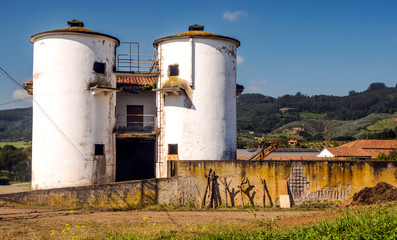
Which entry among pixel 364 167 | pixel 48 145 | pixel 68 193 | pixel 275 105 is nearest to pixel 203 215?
pixel 68 193

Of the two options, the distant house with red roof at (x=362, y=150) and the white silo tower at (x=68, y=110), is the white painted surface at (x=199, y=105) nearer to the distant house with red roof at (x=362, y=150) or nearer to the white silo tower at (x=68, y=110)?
the white silo tower at (x=68, y=110)

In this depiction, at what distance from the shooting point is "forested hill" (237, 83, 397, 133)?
129738 millimetres

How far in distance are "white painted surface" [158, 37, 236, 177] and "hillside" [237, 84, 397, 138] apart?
83.9m

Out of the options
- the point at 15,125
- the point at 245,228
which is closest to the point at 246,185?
the point at 245,228

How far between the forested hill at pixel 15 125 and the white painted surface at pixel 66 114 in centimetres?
8699

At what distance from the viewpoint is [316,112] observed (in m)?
145

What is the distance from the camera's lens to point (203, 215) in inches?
726

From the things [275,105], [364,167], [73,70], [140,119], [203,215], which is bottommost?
[203,215]

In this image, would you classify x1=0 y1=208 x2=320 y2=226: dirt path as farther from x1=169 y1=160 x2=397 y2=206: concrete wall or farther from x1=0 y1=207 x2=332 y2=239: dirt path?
x1=169 y1=160 x2=397 y2=206: concrete wall

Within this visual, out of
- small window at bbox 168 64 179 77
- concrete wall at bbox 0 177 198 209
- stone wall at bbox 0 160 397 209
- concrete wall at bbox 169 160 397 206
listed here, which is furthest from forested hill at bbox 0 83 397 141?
concrete wall at bbox 169 160 397 206

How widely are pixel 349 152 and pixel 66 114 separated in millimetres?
45473

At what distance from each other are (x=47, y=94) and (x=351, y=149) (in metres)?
47.2

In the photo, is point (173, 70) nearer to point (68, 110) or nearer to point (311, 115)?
point (68, 110)

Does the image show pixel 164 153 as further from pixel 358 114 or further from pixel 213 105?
pixel 358 114
